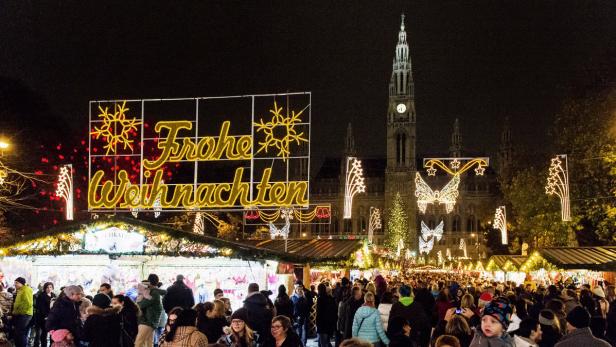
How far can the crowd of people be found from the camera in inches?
242

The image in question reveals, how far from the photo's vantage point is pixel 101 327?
7859 millimetres

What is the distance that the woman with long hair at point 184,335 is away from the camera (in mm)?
6348

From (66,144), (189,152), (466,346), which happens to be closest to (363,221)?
(66,144)

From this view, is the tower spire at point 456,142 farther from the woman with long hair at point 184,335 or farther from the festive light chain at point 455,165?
the woman with long hair at point 184,335

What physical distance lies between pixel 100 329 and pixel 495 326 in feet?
13.5

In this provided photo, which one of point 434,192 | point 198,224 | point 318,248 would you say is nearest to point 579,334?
point 318,248

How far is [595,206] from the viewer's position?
2620 cm

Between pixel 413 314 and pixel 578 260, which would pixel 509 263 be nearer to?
pixel 578 260

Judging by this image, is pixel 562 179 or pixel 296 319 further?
pixel 562 179

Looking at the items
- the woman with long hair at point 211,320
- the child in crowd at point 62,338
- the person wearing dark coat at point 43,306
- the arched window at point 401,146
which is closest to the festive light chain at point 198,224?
the person wearing dark coat at point 43,306

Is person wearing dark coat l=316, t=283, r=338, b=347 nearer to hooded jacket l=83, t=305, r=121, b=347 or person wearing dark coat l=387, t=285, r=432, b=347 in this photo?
person wearing dark coat l=387, t=285, r=432, b=347

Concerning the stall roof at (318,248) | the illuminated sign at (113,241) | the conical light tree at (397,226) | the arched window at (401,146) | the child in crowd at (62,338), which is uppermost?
the arched window at (401,146)

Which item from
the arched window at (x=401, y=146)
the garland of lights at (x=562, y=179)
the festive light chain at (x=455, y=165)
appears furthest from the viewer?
the arched window at (x=401, y=146)

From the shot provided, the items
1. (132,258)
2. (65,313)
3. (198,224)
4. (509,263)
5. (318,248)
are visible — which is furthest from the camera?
(198,224)
